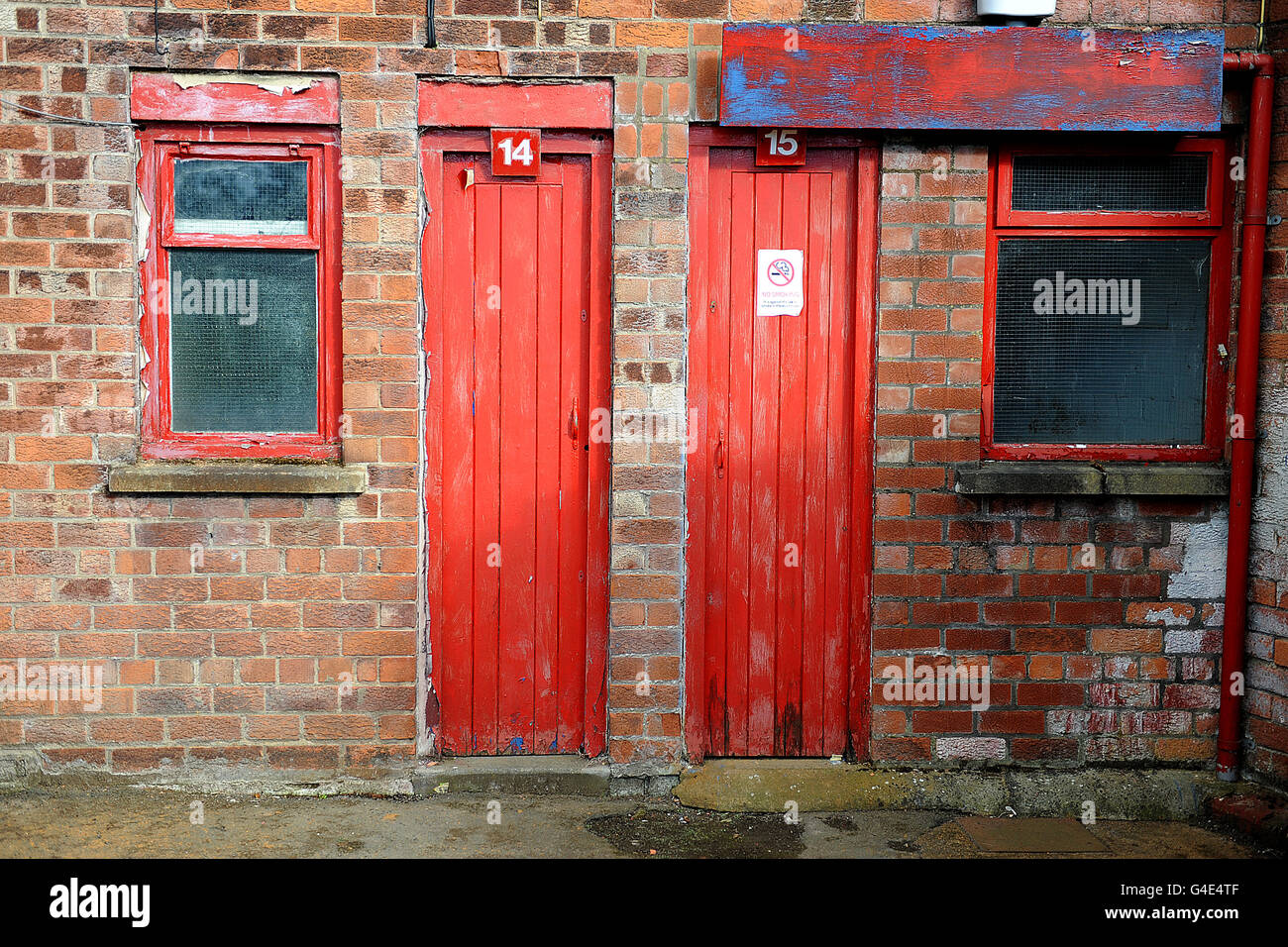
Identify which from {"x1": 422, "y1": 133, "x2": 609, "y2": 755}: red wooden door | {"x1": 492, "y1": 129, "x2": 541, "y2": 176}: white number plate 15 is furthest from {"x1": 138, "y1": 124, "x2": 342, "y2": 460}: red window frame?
{"x1": 492, "y1": 129, "x2": 541, "y2": 176}: white number plate 15

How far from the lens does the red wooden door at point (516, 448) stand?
15.9 ft

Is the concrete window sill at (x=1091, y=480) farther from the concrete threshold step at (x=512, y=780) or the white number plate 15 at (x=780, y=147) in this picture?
the concrete threshold step at (x=512, y=780)

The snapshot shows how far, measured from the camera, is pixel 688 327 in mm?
4895

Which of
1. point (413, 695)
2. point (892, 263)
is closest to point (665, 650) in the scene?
point (413, 695)

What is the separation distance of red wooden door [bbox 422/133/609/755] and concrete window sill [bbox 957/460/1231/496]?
1.61 m

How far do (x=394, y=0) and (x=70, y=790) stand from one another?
138 inches

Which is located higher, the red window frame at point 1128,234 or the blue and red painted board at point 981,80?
the blue and red painted board at point 981,80

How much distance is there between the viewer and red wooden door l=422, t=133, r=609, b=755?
15.9 feet

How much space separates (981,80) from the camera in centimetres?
471

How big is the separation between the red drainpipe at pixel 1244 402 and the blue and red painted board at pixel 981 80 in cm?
22

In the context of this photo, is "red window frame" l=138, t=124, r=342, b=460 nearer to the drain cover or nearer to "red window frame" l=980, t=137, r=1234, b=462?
"red window frame" l=980, t=137, r=1234, b=462

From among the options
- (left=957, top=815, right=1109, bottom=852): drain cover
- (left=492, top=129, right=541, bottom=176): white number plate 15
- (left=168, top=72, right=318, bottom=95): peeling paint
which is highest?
(left=168, top=72, right=318, bottom=95): peeling paint

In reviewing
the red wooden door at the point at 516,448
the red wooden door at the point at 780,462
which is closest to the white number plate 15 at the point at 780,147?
the red wooden door at the point at 780,462

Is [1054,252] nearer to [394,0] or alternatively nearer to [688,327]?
[688,327]
